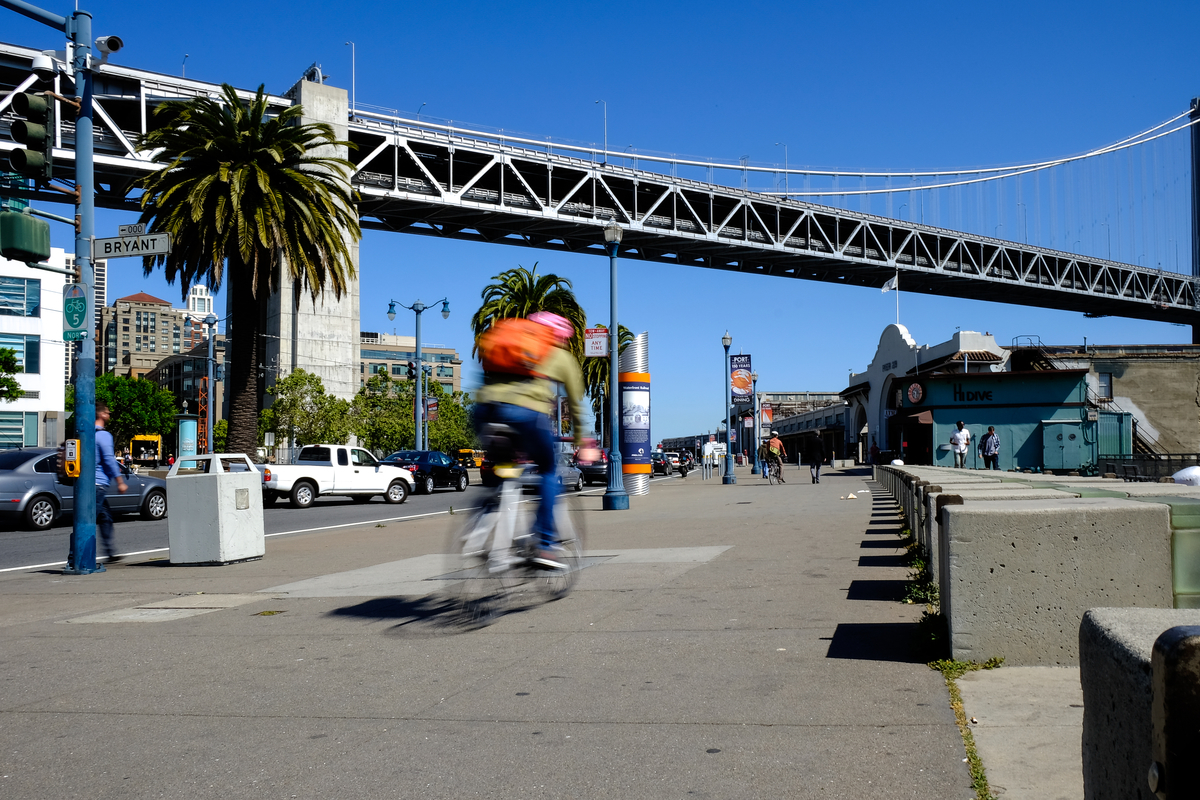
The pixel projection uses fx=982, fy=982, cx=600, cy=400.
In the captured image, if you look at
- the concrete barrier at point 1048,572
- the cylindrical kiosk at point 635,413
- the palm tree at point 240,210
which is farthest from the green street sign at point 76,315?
the cylindrical kiosk at point 635,413

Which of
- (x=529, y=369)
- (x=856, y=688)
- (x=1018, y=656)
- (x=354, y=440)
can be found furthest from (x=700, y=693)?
(x=354, y=440)

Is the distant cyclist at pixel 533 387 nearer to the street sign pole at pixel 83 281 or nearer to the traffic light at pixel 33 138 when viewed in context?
the street sign pole at pixel 83 281

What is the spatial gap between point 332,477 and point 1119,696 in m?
26.3

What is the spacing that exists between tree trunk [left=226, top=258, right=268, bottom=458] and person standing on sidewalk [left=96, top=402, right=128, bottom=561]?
52.2 feet

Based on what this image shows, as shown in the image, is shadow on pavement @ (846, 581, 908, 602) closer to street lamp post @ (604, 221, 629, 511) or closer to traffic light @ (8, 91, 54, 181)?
traffic light @ (8, 91, 54, 181)

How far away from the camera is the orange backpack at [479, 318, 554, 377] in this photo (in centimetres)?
609

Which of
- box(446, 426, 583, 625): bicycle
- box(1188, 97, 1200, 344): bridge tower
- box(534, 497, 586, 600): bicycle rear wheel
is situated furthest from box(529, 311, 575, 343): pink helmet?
box(1188, 97, 1200, 344): bridge tower

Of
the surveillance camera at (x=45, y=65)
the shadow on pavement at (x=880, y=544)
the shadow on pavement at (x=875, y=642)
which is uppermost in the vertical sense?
the surveillance camera at (x=45, y=65)

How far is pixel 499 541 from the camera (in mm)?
6125

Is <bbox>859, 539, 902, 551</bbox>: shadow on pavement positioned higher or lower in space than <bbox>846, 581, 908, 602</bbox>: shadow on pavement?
lower

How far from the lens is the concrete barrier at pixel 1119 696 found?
1.84m

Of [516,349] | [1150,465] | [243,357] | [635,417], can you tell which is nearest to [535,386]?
[516,349]

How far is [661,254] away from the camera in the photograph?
3024 inches

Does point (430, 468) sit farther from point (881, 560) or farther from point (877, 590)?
point (877, 590)
